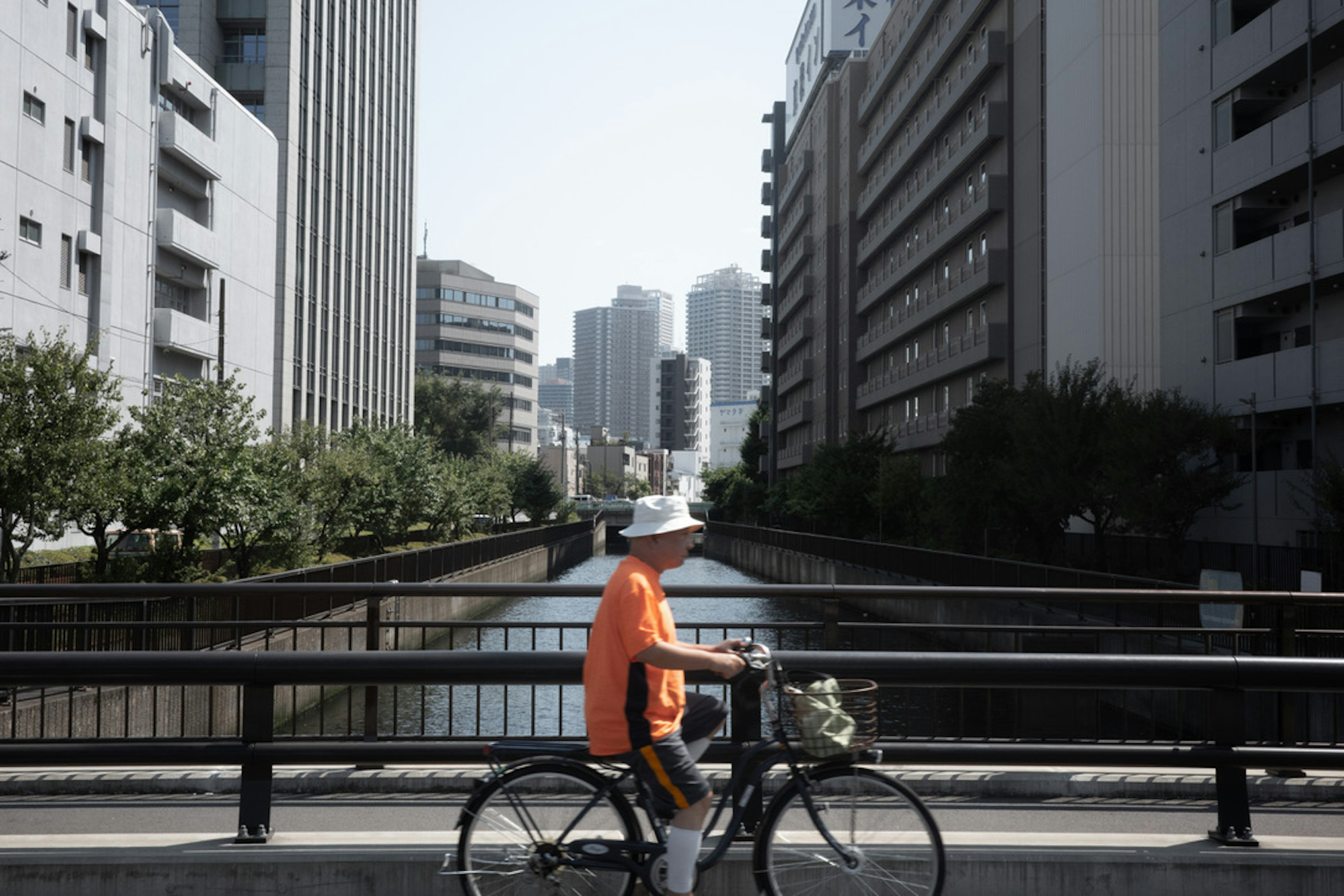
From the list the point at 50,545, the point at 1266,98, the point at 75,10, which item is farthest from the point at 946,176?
the point at 50,545

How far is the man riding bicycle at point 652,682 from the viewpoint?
165 inches

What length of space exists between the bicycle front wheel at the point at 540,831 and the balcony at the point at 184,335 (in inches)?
1619

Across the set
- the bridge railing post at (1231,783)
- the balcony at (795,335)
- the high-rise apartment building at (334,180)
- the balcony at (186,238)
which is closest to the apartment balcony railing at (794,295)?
the balcony at (795,335)

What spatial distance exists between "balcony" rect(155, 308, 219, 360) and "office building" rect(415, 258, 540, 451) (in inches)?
3014

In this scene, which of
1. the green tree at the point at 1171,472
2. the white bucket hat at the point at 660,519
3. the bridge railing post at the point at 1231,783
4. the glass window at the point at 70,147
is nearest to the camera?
the white bucket hat at the point at 660,519

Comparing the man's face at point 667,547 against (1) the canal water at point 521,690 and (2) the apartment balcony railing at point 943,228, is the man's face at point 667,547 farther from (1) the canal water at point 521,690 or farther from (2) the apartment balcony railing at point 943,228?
(2) the apartment balcony railing at point 943,228

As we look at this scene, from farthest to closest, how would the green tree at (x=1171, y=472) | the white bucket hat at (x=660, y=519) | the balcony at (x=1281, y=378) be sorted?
the green tree at (x=1171, y=472), the balcony at (x=1281, y=378), the white bucket hat at (x=660, y=519)

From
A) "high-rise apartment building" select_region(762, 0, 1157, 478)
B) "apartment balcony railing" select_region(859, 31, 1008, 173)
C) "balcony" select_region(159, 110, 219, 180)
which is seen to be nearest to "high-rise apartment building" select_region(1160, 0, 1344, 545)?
"high-rise apartment building" select_region(762, 0, 1157, 478)

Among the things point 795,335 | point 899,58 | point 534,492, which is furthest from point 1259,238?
point 534,492

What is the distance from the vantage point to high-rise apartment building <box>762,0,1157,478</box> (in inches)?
1491

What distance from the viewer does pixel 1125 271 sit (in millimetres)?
37812

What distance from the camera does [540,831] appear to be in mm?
4426

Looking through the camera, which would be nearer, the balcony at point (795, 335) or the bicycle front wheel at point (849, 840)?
the bicycle front wheel at point (849, 840)

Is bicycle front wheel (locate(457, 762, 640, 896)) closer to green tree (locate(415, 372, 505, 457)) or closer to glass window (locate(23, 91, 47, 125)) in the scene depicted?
glass window (locate(23, 91, 47, 125))
